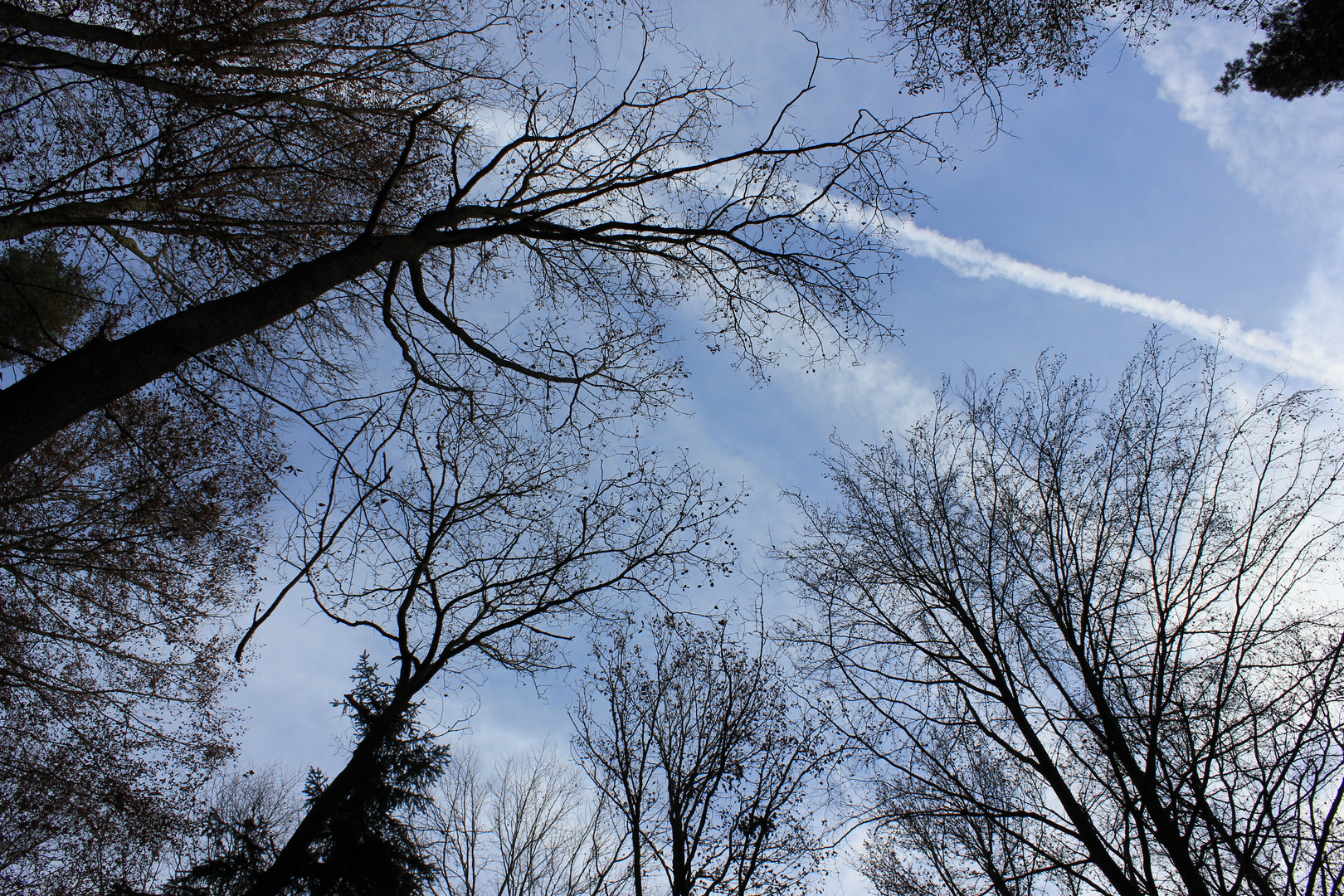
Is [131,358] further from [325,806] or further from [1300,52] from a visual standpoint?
[1300,52]

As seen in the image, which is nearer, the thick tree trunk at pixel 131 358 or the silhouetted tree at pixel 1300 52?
the thick tree trunk at pixel 131 358

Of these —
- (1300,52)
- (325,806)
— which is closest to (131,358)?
(325,806)

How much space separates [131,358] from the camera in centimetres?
339

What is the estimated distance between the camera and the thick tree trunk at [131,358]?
121 inches

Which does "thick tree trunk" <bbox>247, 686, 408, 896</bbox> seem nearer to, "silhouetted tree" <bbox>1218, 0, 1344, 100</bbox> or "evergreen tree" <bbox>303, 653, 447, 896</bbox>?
"evergreen tree" <bbox>303, 653, 447, 896</bbox>

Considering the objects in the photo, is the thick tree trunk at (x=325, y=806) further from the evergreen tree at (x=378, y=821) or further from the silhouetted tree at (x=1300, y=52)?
the silhouetted tree at (x=1300, y=52)

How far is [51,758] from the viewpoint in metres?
7.61

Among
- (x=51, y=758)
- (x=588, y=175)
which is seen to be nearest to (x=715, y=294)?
(x=588, y=175)

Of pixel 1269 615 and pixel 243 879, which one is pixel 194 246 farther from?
pixel 1269 615

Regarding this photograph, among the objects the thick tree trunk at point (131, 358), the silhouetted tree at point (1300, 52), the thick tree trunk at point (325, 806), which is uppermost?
the silhouetted tree at point (1300, 52)

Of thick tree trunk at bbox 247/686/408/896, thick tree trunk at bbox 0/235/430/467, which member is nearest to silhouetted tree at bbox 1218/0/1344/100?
thick tree trunk at bbox 0/235/430/467

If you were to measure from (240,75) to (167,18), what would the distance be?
2.95 ft

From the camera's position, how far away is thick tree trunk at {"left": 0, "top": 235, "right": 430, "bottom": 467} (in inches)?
121

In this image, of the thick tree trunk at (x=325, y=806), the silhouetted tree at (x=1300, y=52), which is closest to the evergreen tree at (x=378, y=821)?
the thick tree trunk at (x=325, y=806)
